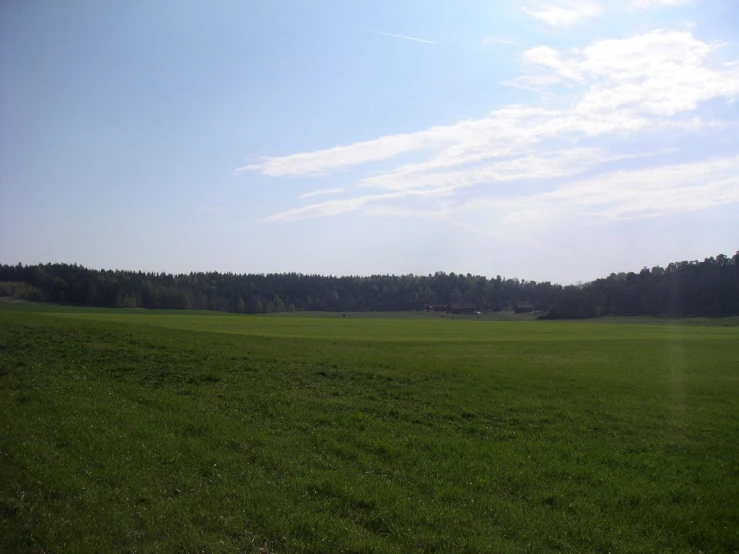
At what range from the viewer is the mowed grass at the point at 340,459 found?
28.6ft

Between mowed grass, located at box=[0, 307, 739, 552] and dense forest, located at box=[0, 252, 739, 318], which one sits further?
dense forest, located at box=[0, 252, 739, 318]

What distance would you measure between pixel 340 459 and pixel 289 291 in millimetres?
177123

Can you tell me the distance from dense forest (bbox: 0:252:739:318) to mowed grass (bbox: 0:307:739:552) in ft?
381

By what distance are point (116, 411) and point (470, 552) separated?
9748mm

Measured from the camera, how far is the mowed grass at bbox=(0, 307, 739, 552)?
28.6ft

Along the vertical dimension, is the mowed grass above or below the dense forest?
below

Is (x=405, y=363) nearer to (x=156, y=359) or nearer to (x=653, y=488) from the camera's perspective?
(x=156, y=359)

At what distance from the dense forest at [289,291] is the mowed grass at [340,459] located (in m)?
116

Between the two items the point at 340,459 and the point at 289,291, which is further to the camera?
the point at 289,291

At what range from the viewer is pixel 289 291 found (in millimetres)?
187625

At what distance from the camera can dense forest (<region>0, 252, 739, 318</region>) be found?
128 m

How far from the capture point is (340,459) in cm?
1222

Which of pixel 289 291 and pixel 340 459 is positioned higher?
pixel 289 291

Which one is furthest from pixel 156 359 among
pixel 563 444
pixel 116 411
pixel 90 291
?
pixel 90 291
